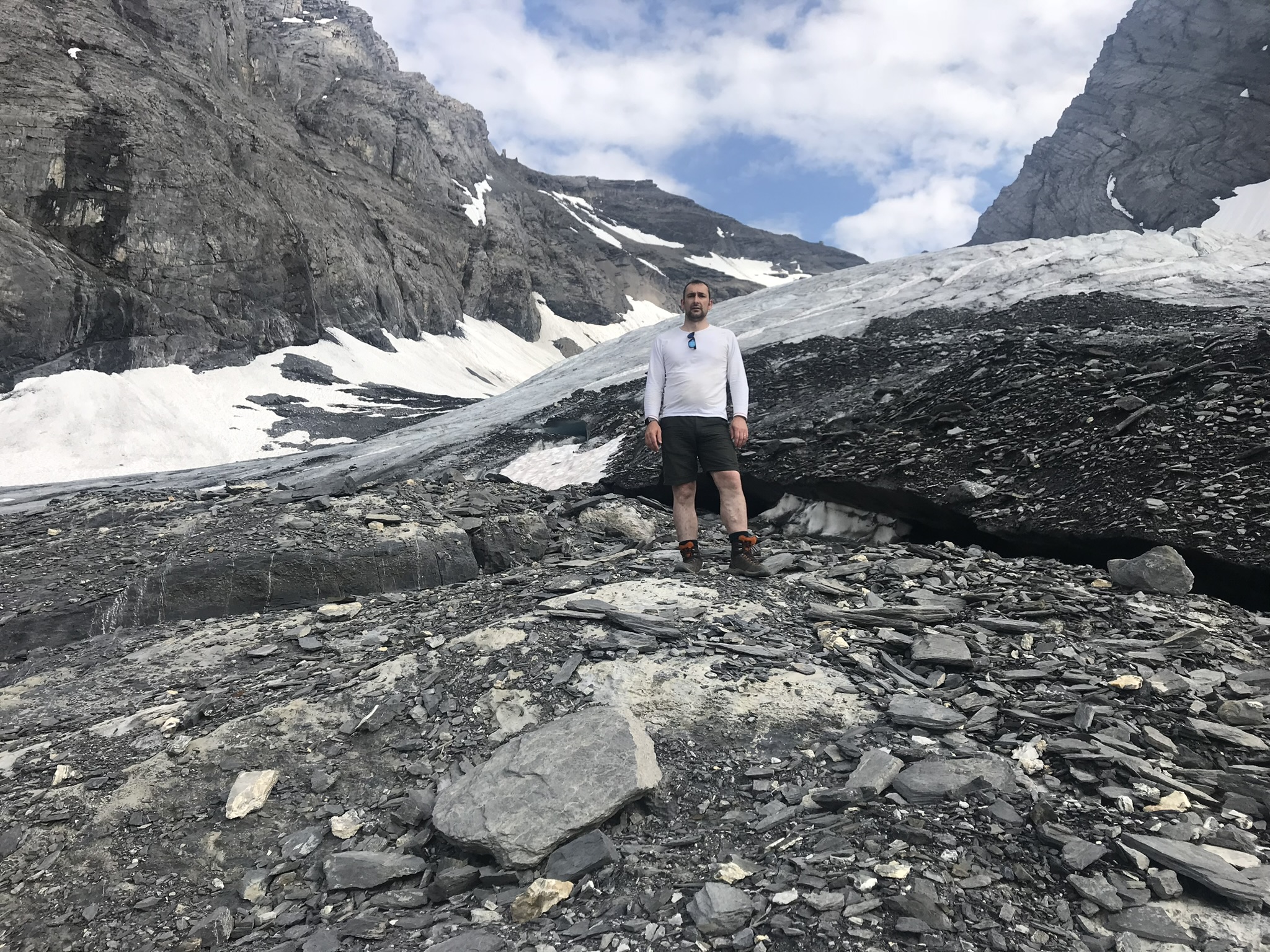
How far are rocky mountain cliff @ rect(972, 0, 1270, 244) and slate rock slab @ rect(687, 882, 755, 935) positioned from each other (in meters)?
97.8

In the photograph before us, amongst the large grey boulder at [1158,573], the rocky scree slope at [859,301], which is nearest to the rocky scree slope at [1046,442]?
the large grey boulder at [1158,573]

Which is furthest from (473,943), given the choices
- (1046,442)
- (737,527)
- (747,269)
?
(747,269)

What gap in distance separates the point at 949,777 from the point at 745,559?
281 centimetres

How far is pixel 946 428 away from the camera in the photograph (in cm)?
743

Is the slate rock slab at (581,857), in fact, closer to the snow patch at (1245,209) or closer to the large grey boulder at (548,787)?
the large grey boulder at (548,787)

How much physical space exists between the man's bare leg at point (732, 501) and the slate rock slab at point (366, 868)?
346cm

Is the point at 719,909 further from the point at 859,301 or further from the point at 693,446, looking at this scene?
the point at 859,301

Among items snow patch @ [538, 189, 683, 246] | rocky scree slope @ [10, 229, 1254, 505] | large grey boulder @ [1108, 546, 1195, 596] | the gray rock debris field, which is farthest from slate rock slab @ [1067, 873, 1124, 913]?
snow patch @ [538, 189, 683, 246]

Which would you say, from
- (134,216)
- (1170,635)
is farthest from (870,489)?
(134,216)

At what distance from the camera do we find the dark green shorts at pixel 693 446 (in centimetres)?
582

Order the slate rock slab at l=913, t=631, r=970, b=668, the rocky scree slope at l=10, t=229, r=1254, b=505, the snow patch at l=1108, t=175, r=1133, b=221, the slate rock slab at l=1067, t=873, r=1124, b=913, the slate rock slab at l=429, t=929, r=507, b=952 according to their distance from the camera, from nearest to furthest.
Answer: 1. the slate rock slab at l=1067, t=873, r=1124, b=913
2. the slate rock slab at l=429, t=929, r=507, b=952
3. the slate rock slab at l=913, t=631, r=970, b=668
4. the rocky scree slope at l=10, t=229, r=1254, b=505
5. the snow patch at l=1108, t=175, r=1133, b=221

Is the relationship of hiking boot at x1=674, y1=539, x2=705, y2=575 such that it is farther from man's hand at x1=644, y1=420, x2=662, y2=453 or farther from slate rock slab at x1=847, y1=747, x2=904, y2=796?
slate rock slab at x1=847, y1=747, x2=904, y2=796

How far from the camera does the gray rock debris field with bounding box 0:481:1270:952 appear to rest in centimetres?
246

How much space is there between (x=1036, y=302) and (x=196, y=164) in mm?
48944
